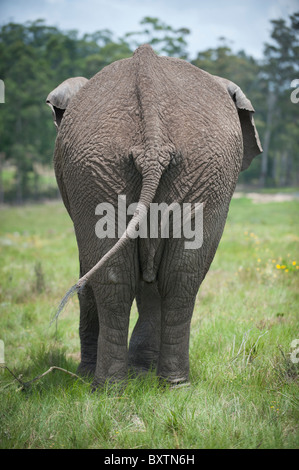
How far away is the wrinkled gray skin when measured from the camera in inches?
101

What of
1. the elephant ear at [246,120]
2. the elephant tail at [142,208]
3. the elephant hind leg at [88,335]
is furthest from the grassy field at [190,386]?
the elephant ear at [246,120]

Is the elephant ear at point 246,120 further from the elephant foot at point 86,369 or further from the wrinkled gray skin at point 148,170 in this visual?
the elephant foot at point 86,369

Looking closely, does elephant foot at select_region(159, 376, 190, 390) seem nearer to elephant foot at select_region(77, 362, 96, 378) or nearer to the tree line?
elephant foot at select_region(77, 362, 96, 378)

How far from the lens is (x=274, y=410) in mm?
2918

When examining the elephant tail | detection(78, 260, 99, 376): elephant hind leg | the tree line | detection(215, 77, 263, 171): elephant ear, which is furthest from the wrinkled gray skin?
the tree line

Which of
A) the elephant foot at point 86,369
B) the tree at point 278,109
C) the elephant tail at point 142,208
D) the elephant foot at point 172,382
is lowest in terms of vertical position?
the elephant foot at point 86,369

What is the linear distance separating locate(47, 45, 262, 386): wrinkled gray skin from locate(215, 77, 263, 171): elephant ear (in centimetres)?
20

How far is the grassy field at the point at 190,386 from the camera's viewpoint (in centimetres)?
265

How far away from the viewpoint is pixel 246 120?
3.36 meters

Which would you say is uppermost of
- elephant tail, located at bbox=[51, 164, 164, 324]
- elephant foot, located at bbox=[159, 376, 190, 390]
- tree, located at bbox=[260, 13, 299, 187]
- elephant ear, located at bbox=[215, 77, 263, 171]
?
tree, located at bbox=[260, 13, 299, 187]

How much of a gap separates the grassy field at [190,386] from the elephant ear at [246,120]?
4.91 ft

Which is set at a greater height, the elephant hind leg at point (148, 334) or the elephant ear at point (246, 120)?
the elephant ear at point (246, 120)

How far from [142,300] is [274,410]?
1.35 metres

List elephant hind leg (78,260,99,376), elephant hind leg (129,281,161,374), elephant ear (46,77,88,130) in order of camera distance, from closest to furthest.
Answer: elephant ear (46,77,88,130) → elephant hind leg (78,260,99,376) → elephant hind leg (129,281,161,374)
